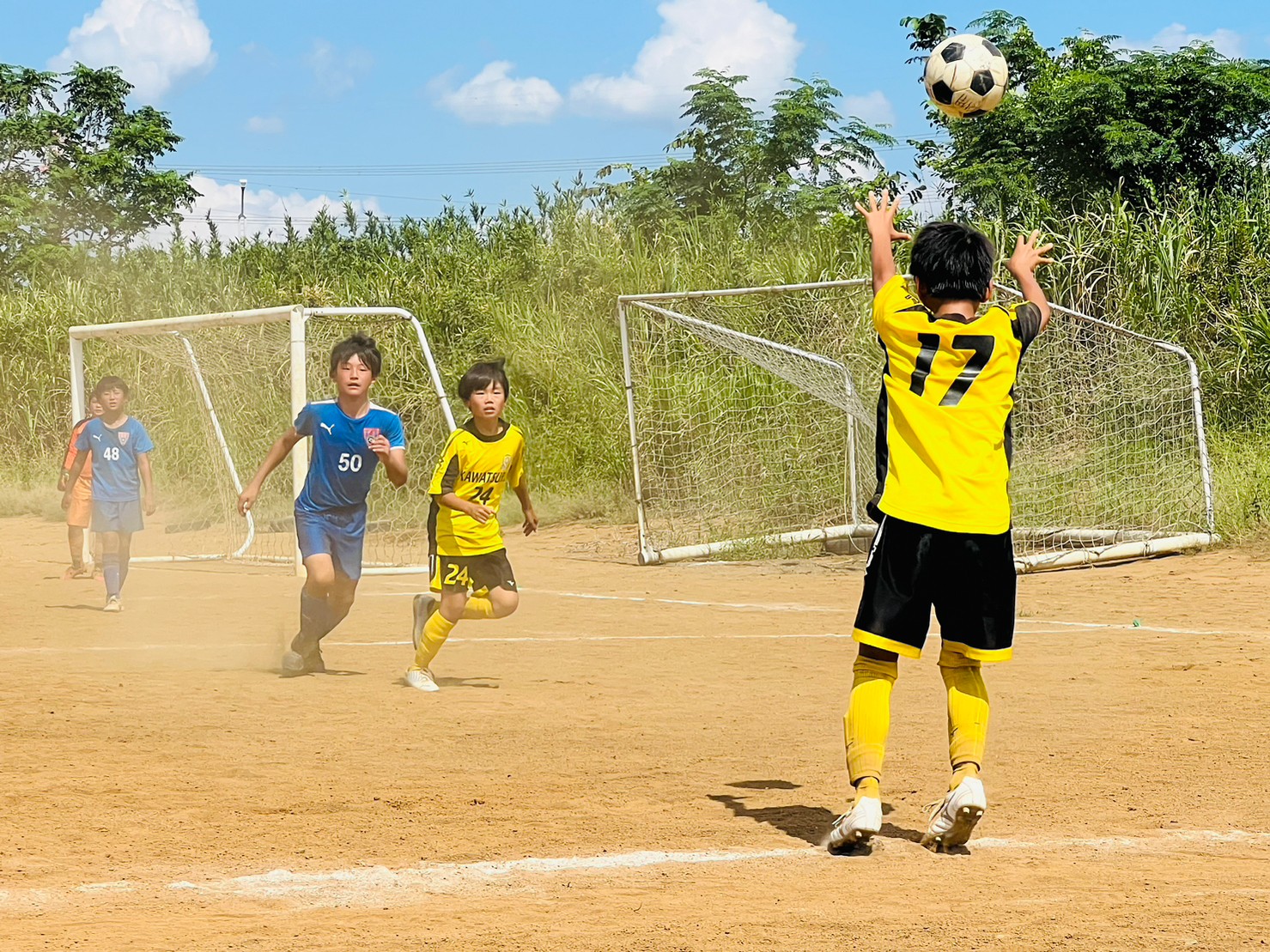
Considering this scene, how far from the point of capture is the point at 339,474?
7.71 metres

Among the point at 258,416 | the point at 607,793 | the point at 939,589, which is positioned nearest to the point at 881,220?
the point at 939,589

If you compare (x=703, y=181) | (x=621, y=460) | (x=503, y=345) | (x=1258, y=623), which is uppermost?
(x=703, y=181)

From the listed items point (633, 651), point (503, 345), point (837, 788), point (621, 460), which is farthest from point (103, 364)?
point (837, 788)

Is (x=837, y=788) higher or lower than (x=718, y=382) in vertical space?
lower

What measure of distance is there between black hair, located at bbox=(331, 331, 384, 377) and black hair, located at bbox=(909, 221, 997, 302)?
12.3 ft

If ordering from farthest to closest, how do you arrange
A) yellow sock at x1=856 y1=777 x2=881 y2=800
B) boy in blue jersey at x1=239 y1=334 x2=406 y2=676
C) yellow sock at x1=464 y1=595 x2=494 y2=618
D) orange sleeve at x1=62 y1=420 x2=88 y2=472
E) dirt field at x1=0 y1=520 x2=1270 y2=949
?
orange sleeve at x1=62 y1=420 x2=88 y2=472, boy in blue jersey at x1=239 y1=334 x2=406 y2=676, yellow sock at x1=464 y1=595 x2=494 y2=618, yellow sock at x1=856 y1=777 x2=881 y2=800, dirt field at x1=0 y1=520 x2=1270 y2=949

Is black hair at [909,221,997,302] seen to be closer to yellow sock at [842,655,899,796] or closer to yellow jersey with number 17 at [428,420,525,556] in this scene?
yellow sock at [842,655,899,796]

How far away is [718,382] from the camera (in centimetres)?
1630

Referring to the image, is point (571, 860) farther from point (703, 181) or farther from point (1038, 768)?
point (703, 181)

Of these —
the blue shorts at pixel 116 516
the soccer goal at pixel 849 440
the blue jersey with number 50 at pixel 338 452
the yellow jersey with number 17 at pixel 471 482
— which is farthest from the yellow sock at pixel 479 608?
the soccer goal at pixel 849 440

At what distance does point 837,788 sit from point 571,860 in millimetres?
1336

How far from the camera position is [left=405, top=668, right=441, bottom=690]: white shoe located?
7.35 m

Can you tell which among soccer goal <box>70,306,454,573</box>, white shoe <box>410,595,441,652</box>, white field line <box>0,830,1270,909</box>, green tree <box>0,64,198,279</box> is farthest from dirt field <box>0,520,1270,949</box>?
green tree <box>0,64,198,279</box>

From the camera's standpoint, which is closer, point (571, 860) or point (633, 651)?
point (571, 860)
